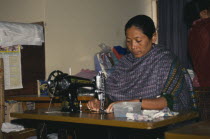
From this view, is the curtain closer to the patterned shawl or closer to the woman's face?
the patterned shawl

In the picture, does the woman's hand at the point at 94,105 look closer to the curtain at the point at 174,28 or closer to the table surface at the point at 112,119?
the table surface at the point at 112,119

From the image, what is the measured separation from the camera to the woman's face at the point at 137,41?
104 inches

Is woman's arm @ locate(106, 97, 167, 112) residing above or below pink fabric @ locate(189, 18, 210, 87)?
below

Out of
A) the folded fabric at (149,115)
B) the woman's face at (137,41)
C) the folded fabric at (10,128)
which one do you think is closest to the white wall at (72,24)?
the folded fabric at (10,128)

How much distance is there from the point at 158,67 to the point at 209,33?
0.88m

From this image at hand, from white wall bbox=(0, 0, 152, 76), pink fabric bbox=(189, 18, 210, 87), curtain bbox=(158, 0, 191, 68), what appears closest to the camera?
pink fabric bbox=(189, 18, 210, 87)

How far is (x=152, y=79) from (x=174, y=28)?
7.59 feet

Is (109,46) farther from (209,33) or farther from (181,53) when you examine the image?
(209,33)

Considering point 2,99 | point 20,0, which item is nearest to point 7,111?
point 2,99

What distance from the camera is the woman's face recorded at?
263cm

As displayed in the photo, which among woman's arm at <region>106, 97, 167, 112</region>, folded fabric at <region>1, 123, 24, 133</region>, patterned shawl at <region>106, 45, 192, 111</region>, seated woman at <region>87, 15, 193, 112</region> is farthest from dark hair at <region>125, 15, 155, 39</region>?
folded fabric at <region>1, 123, 24, 133</region>

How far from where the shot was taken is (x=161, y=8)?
191 inches

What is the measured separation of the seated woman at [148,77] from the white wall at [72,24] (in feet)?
4.50

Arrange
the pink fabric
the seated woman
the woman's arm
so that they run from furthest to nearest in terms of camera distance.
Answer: the pink fabric
the seated woman
the woman's arm
